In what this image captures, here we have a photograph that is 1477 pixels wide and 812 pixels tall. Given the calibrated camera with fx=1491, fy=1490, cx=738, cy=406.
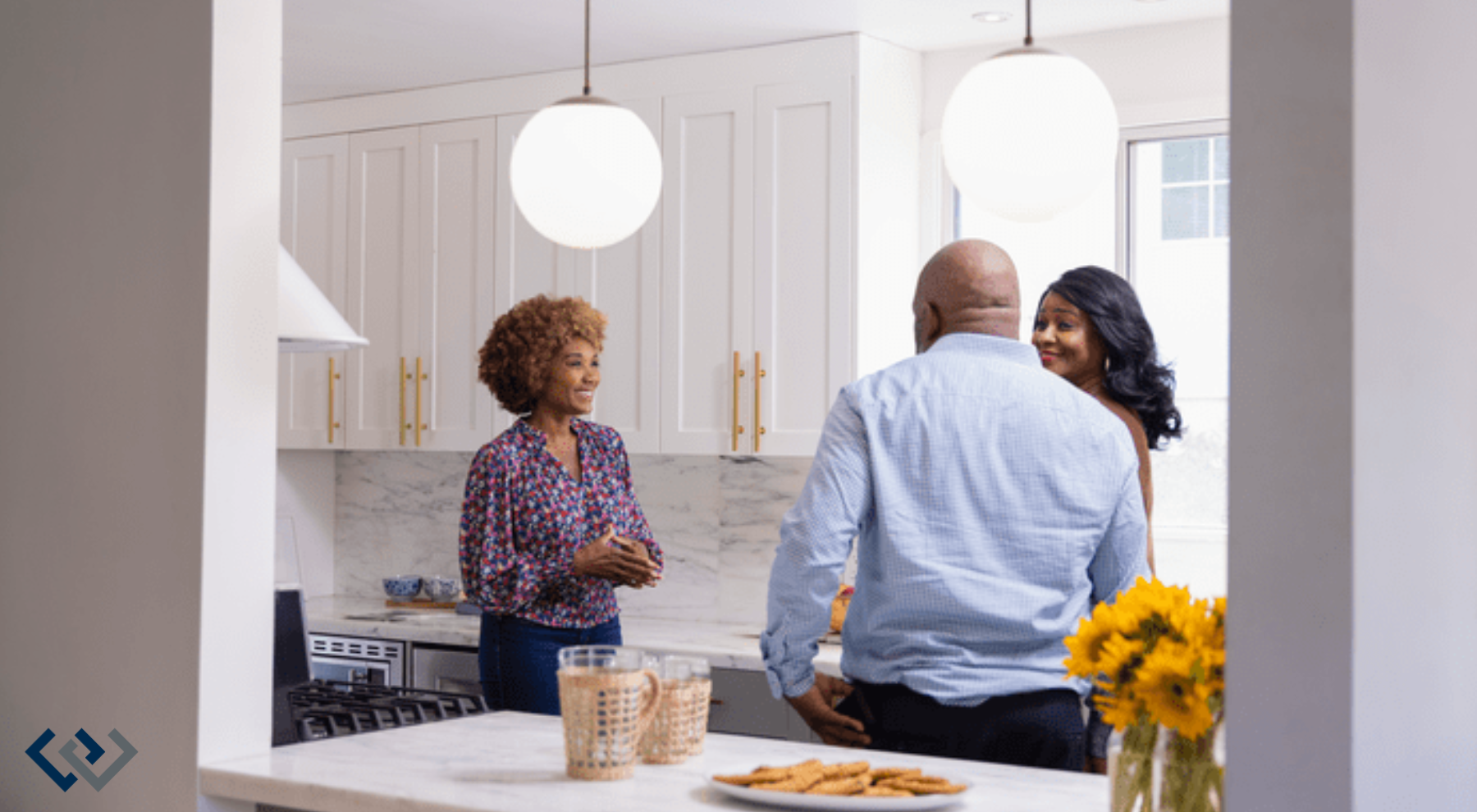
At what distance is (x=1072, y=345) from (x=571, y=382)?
113 centimetres

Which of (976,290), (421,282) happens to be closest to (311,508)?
(421,282)

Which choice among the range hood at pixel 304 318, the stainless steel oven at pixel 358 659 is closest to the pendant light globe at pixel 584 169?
the range hood at pixel 304 318

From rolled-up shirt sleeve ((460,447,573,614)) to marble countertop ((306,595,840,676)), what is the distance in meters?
0.63

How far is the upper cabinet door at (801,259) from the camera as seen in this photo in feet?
12.6

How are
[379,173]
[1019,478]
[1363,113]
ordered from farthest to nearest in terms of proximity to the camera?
[379,173] → [1019,478] → [1363,113]

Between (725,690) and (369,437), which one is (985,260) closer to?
(725,690)

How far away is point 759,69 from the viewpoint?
13.1 feet

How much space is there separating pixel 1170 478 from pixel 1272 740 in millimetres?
2829

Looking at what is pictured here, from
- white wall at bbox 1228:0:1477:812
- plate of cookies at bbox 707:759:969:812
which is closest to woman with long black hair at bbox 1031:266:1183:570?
plate of cookies at bbox 707:759:969:812

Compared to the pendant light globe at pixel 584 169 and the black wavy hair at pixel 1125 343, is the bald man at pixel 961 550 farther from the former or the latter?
the black wavy hair at pixel 1125 343

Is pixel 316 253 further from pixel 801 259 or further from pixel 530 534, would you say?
pixel 530 534

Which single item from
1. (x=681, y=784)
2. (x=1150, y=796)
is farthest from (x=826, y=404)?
(x=1150, y=796)

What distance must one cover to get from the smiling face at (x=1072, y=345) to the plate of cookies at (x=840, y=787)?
153cm

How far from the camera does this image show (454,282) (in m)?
4.54
